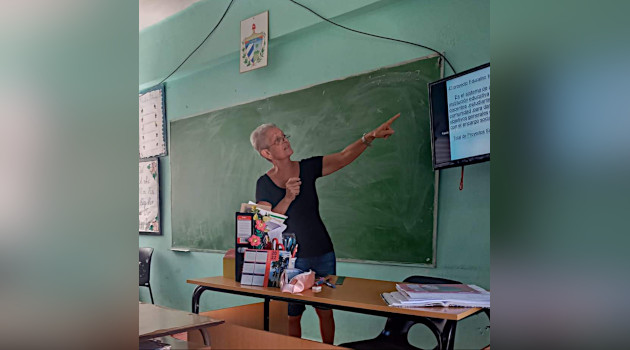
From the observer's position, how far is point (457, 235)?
9.50ft

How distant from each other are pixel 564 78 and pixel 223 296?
14.1 feet

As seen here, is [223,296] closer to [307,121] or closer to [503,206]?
[307,121]

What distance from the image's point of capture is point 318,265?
11.7ft

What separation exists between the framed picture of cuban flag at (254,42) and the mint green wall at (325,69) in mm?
64

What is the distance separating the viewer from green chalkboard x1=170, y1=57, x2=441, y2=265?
10.0 feet

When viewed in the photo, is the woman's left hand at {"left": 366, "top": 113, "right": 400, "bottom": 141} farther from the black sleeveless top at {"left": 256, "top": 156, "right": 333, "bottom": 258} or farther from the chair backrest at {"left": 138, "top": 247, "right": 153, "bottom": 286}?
the chair backrest at {"left": 138, "top": 247, "right": 153, "bottom": 286}

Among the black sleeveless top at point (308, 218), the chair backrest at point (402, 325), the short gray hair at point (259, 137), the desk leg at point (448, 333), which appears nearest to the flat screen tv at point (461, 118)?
the chair backrest at point (402, 325)

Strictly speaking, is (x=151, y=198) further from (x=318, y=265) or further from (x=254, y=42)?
(x=318, y=265)

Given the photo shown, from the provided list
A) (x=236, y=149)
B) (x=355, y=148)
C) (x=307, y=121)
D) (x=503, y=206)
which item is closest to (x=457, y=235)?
(x=355, y=148)

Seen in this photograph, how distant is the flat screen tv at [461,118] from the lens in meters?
2.45

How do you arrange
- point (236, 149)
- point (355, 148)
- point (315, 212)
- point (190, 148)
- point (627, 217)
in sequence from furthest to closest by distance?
1. point (190, 148)
2. point (236, 149)
3. point (315, 212)
4. point (355, 148)
5. point (627, 217)

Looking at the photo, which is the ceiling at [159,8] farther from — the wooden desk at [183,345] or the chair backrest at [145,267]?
the wooden desk at [183,345]

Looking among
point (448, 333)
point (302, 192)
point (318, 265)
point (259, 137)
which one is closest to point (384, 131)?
point (302, 192)

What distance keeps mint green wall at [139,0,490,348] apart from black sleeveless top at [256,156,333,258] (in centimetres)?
26
